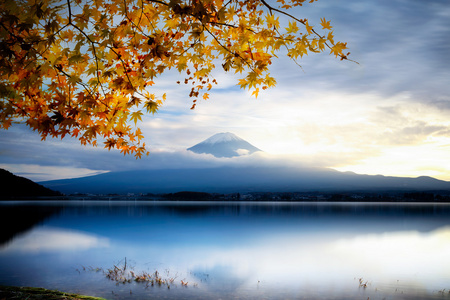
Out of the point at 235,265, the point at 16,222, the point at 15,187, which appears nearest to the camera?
the point at 235,265

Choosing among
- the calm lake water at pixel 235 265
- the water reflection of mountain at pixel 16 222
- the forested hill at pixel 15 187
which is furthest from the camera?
the forested hill at pixel 15 187

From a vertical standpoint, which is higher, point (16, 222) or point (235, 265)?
point (235, 265)

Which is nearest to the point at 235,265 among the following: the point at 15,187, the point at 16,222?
the point at 16,222

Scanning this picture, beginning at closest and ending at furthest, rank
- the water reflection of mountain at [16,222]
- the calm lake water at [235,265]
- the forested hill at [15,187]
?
the calm lake water at [235,265]
the water reflection of mountain at [16,222]
the forested hill at [15,187]

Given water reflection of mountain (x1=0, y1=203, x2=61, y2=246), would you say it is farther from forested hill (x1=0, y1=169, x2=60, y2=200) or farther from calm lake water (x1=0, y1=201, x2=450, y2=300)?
forested hill (x1=0, y1=169, x2=60, y2=200)

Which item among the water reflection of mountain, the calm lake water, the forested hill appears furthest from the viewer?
the forested hill

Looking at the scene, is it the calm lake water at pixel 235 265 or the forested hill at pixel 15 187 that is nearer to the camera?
the calm lake water at pixel 235 265

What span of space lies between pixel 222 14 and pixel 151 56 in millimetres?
1396

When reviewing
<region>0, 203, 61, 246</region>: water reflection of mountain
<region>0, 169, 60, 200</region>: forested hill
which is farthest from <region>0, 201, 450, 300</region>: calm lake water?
<region>0, 169, 60, 200</region>: forested hill

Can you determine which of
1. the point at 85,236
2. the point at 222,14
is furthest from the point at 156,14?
the point at 85,236

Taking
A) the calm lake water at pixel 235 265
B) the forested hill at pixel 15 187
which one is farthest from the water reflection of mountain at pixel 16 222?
the forested hill at pixel 15 187

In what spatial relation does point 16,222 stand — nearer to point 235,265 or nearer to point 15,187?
point 235,265

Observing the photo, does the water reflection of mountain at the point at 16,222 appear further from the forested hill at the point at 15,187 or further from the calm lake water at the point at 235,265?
the forested hill at the point at 15,187

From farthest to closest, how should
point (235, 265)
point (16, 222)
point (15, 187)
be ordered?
1. point (15, 187)
2. point (16, 222)
3. point (235, 265)
